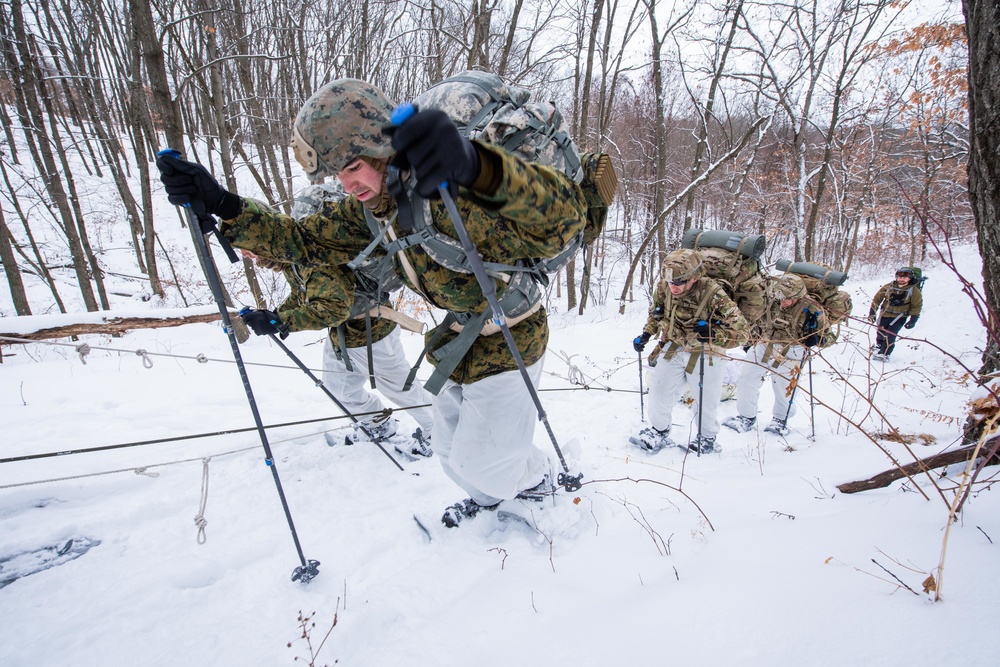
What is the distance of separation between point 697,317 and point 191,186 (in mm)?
4158

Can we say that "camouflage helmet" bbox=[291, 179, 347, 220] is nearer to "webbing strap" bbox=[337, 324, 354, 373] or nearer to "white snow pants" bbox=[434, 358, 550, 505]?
"webbing strap" bbox=[337, 324, 354, 373]

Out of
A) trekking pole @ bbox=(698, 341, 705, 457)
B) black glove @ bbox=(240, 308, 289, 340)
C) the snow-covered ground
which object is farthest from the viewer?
trekking pole @ bbox=(698, 341, 705, 457)

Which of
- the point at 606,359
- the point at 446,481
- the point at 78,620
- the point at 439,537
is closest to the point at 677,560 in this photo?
the point at 439,537

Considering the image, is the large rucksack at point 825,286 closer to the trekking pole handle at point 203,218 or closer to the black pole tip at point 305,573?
the black pole tip at point 305,573

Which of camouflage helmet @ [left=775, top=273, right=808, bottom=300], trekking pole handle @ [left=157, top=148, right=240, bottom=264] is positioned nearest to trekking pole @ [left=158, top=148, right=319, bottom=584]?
trekking pole handle @ [left=157, top=148, right=240, bottom=264]

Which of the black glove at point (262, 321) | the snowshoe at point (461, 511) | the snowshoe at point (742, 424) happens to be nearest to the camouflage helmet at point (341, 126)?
the black glove at point (262, 321)

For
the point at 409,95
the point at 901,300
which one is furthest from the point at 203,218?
the point at 409,95

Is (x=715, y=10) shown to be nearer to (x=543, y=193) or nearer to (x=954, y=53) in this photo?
(x=954, y=53)

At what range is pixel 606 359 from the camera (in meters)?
8.45

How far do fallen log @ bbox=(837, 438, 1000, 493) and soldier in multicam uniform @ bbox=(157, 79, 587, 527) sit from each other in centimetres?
179

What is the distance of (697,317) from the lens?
4.22m

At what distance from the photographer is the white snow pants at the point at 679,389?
442cm

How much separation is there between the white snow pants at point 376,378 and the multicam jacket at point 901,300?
8.98 metres

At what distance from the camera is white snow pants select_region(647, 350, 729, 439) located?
14.5 feet
